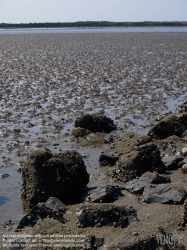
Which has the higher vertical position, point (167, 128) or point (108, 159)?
point (167, 128)

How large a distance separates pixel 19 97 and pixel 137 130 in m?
6.38

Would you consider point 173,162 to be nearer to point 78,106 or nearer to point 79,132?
point 79,132

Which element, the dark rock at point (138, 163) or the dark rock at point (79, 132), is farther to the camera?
the dark rock at point (79, 132)

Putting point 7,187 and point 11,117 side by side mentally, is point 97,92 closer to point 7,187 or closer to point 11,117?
point 11,117

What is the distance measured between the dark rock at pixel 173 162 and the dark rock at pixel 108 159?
107 centimetres

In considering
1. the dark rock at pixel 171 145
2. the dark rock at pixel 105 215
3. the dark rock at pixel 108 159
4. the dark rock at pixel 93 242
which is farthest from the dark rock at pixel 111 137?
the dark rock at pixel 93 242

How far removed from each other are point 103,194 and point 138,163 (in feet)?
4.82

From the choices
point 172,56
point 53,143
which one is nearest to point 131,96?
point 53,143

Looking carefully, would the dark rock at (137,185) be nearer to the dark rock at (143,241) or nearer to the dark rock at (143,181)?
the dark rock at (143,181)

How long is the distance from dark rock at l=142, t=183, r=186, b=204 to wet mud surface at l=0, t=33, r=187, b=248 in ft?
0.41

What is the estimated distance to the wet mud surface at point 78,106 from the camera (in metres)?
8.87

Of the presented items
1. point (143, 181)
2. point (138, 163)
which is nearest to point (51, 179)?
point (143, 181)

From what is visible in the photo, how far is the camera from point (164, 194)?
779 cm

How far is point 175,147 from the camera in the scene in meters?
10.8
